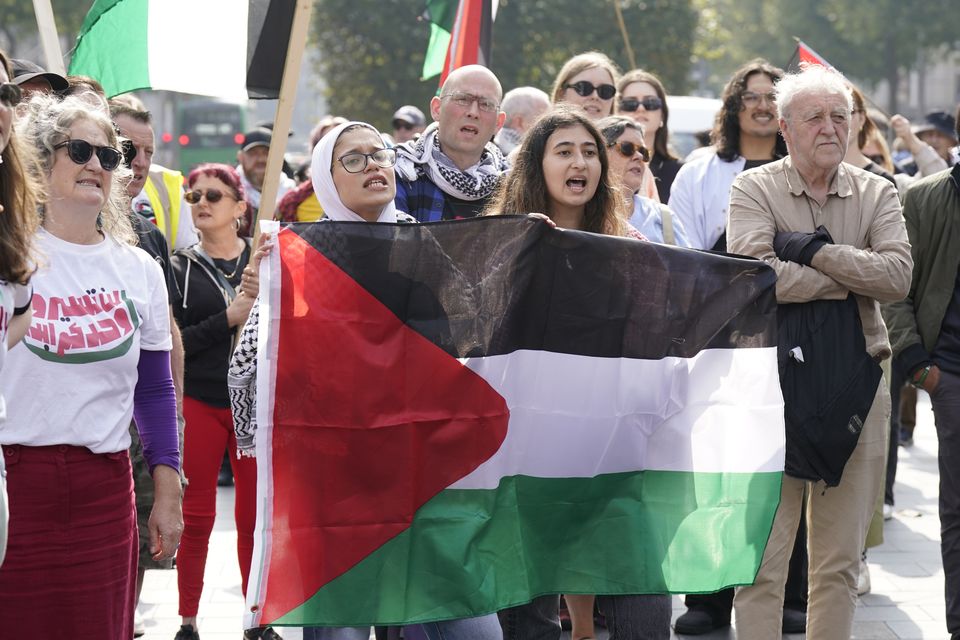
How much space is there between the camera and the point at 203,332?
19.1 feet

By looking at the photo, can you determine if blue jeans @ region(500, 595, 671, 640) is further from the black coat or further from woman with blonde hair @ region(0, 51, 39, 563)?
woman with blonde hair @ region(0, 51, 39, 563)

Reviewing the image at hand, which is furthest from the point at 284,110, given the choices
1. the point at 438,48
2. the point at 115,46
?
the point at 438,48

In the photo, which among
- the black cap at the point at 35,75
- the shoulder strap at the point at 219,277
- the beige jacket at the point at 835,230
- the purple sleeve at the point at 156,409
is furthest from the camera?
the shoulder strap at the point at 219,277

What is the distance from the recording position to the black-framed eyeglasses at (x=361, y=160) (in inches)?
174

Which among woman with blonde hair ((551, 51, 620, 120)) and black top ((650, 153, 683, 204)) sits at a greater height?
woman with blonde hair ((551, 51, 620, 120))

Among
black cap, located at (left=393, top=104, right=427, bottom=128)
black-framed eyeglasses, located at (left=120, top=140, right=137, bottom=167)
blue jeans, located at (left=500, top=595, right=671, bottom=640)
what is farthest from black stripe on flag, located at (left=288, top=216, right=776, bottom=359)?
black cap, located at (left=393, top=104, right=427, bottom=128)

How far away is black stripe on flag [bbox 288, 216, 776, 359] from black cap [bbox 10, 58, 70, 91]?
94cm

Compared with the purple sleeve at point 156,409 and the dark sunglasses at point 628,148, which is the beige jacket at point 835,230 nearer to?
the dark sunglasses at point 628,148

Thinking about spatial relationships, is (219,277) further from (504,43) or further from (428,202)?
(504,43)

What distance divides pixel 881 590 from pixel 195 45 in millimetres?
4126

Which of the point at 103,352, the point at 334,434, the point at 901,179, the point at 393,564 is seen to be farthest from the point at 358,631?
the point at 901,179

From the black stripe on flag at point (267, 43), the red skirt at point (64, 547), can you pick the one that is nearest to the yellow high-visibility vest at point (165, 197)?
the black stripe on flag at point (267, 43)

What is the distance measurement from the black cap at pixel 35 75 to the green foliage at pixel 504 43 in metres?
24.2

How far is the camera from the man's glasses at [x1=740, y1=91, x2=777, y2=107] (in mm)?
6602
